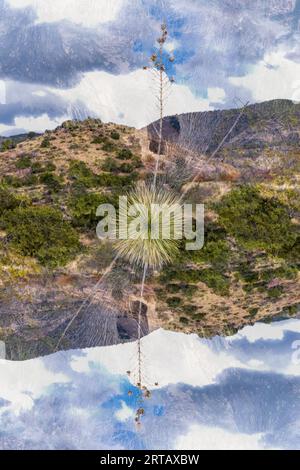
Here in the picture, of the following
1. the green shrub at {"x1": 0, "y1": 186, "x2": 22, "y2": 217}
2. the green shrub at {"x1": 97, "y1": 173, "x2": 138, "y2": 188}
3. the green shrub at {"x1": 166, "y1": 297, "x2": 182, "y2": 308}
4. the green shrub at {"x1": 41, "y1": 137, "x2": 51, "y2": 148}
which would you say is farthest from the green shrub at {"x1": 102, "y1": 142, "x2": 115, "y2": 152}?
the green shrub at {"x1": 166, "y1": 297, "x2": 182, "y2": 308}

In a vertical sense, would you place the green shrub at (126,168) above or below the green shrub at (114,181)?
above

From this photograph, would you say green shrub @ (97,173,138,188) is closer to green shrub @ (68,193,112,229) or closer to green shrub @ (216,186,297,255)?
green shrub @ (68,193,112,229)

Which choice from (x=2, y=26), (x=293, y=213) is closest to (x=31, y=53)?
(x=2, y=26)

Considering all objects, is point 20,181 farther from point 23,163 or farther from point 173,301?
point 173,301

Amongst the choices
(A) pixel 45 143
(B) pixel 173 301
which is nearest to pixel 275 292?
(B) pixel 173 301

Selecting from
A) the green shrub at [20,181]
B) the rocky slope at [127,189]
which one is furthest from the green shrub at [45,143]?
the green shrub at [20,181]

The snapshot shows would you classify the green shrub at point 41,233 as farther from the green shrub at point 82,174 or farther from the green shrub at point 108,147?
the green shrub at point 108,147
